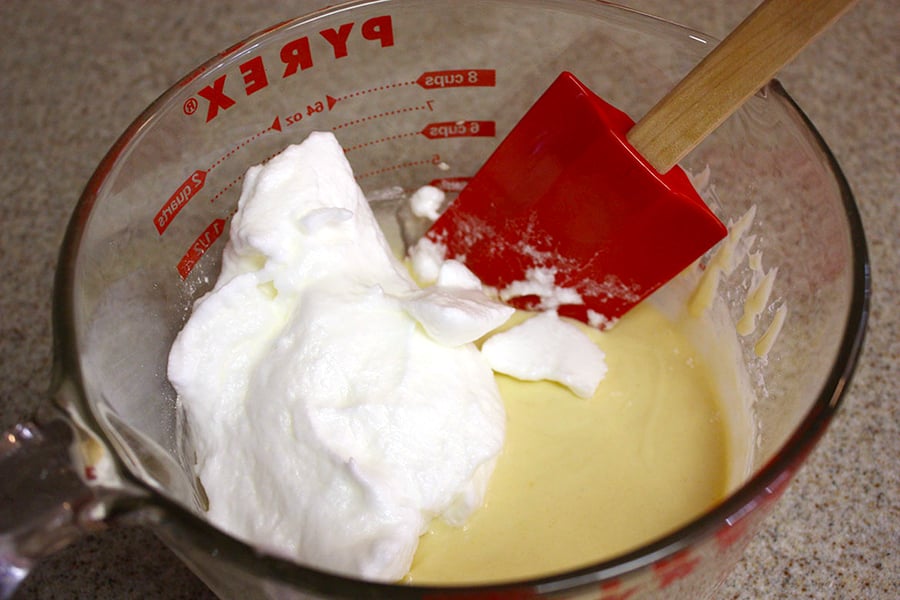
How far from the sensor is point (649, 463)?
849mm

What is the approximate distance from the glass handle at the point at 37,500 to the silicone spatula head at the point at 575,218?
0.52 metres

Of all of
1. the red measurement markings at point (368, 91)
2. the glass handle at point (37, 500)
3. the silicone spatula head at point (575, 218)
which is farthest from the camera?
the red measurement markings at point (368, 91)

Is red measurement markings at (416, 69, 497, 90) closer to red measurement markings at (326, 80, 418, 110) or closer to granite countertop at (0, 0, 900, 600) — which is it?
red measurement markings at (326, 80, 418, 110)

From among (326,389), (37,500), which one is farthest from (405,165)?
(37,500)

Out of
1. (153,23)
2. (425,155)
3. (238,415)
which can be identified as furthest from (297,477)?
(153,23)

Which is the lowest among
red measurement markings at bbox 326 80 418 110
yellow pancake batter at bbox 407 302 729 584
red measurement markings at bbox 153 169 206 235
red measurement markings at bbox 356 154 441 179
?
yellow pancake batter at bbox 407 302 729 584

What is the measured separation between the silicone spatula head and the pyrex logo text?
7.4 inches

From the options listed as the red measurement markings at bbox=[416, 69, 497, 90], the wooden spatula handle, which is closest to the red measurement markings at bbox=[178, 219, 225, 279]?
the red measurement markings at bbox=[416, 69, 497, 90]

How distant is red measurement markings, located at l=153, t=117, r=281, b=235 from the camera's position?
34.1 inches

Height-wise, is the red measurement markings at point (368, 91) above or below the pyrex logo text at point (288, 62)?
below

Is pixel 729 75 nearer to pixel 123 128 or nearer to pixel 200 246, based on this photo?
pixel 200 246

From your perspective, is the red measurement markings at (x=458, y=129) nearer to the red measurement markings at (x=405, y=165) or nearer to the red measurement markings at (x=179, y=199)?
the red measurement markings at (x=405, y=165)

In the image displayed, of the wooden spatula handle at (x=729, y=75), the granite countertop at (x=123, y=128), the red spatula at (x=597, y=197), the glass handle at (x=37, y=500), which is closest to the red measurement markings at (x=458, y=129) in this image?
the red spatula at (x=597, y=197)

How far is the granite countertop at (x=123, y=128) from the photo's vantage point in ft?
2.86
